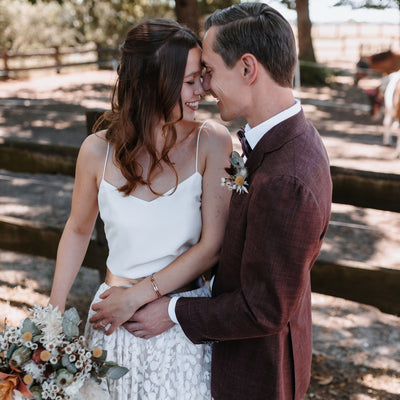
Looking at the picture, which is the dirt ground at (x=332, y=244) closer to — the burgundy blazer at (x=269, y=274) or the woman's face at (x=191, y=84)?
the burgundy blazer at (x=269, y=274)

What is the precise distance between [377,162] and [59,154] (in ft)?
20.5

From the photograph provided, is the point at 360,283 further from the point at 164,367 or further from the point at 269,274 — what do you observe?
the point at 269,274

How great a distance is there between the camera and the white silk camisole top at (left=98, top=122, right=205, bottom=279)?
1568mm

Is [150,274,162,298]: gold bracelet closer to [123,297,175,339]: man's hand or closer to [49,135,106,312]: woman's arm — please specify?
[123,297,175,339]: man's hand

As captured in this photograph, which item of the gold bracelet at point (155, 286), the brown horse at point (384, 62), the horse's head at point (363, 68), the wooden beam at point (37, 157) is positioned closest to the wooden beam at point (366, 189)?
the gold bracelet at point (155, 286)

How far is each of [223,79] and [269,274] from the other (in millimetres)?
546

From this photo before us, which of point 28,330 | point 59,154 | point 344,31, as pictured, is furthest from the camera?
point 344,31

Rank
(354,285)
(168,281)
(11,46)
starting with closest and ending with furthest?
(168,281)
(354,285)
(11,46)

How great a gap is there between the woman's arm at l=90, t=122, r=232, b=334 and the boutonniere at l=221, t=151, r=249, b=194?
0.65 ft

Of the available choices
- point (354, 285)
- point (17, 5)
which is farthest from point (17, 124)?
point (17, 5)

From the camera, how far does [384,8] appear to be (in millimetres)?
20047

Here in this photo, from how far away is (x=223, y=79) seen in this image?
1.32 meters

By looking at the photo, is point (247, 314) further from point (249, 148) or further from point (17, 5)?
point (17, 5)

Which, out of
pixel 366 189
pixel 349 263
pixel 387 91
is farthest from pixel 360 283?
pixel 387 91
